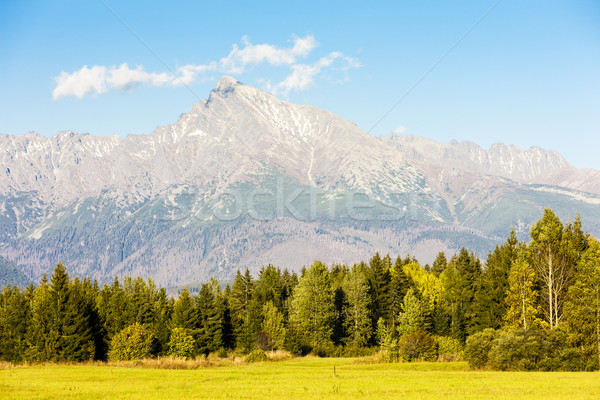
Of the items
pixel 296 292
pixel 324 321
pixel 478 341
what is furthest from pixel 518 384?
pixel 296 292

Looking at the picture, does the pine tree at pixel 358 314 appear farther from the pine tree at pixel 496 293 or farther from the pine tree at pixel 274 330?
the pine tree at pixel 496 293

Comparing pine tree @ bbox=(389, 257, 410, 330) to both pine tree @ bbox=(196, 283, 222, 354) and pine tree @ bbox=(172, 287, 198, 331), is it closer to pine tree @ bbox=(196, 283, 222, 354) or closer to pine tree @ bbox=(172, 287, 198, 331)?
pine tree @ bbox=(196, 283, 222, 354)

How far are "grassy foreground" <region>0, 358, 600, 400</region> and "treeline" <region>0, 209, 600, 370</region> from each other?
12.5 m

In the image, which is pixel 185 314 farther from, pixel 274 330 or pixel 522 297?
pixel 522 297

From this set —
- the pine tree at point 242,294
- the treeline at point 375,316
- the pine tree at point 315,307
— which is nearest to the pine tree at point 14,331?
the treeline at point 375,316

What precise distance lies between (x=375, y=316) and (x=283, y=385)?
67012 mm

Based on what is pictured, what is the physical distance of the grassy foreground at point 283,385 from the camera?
1698 inches

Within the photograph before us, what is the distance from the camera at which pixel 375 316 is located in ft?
381

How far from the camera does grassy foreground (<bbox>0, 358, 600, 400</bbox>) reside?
43125 millimetres

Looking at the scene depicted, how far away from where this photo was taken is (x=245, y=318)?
109812 millimetres

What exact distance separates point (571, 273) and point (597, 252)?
9.19 metres

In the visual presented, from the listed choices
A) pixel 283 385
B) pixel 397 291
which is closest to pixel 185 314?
pixel 397 291

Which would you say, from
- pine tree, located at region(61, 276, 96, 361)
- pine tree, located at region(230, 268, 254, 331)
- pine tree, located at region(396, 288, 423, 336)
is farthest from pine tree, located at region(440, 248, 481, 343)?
pine tree, located at region(61, 276, 96, 361)

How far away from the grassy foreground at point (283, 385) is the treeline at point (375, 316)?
12.5m
